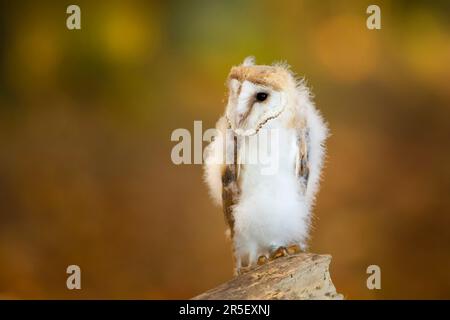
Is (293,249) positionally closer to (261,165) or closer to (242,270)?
(242,270)

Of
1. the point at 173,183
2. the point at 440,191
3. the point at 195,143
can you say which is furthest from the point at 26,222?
the point at 440,191

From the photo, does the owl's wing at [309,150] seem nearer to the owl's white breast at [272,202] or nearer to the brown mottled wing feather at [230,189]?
the owl's white breast at [272,202]

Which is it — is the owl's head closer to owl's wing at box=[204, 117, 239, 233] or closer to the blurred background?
owl's wing at box=[204, 117, 239, 233]

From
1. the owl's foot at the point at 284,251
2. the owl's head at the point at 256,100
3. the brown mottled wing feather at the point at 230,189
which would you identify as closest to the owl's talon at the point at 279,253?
the owl's foot at the point at 284,251

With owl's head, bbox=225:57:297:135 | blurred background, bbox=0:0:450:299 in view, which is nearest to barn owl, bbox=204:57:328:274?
owl's head, bbox=225:57:297:135

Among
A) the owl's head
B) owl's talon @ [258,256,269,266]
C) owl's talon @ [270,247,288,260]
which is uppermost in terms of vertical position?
the owl's head

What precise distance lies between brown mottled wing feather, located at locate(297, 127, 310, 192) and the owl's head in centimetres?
11

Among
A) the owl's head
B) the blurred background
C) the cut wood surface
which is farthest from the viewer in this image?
the blurred background

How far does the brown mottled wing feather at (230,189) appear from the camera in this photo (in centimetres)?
179

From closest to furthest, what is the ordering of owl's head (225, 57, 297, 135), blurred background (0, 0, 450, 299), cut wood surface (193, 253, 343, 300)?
cut wood surface (193, 253, 343, 300)
owl's head (225, 57, 297, 135)
blurred background (0, 0, 450, 299)

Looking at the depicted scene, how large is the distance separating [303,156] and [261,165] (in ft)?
0.53

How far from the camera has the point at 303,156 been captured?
71.8 inches

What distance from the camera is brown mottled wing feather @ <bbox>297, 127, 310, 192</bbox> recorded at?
180 cm

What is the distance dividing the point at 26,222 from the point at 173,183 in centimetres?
63
